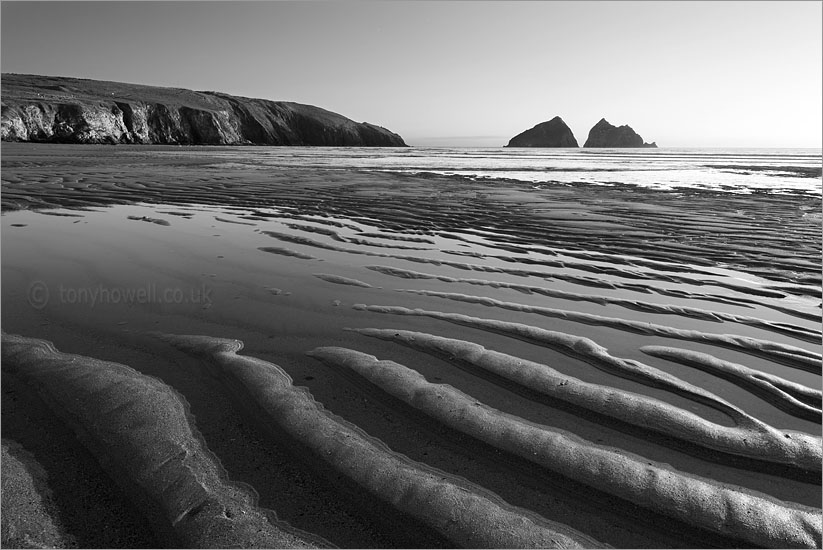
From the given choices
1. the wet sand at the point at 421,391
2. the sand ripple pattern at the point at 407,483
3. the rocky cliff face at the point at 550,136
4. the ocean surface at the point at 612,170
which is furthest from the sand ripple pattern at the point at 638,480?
the rocky cliff face at the point at 550,136

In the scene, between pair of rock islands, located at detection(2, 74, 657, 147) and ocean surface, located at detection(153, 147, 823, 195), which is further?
pair of rock islands, located at detection(2, 74, 657, 147)

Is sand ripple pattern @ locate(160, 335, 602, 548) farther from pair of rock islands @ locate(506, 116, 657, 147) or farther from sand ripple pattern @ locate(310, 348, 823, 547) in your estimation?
pair of rock islands @ locate(506, 116, 657, 147)

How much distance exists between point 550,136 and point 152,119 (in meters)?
149

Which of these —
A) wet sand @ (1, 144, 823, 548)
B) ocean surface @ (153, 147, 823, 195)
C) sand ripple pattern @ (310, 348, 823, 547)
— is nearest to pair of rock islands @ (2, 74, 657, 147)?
ocean surface @ (153, 147, 823, 195)

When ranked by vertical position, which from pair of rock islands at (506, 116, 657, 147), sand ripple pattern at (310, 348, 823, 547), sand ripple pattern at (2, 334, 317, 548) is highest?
pair of rock islands at (506, 116, 657, 147)

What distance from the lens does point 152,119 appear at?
3351 inches

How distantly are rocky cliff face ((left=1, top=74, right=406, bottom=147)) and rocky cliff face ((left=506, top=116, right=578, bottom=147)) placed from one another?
2680 inches

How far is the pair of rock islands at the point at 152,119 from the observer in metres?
63.1

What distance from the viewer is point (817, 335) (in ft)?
13.1

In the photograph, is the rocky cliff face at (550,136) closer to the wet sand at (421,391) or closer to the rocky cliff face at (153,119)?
the rocky cliff face at (153,119)

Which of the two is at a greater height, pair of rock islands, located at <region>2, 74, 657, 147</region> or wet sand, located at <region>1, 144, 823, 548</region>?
pair of rock islands, located at <region>2, 74, 657, 147</region>

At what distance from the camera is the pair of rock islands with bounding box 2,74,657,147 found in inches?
2483

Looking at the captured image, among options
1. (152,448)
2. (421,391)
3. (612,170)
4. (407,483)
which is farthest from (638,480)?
(612,170)

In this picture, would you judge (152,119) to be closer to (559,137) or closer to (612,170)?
(612,170)
